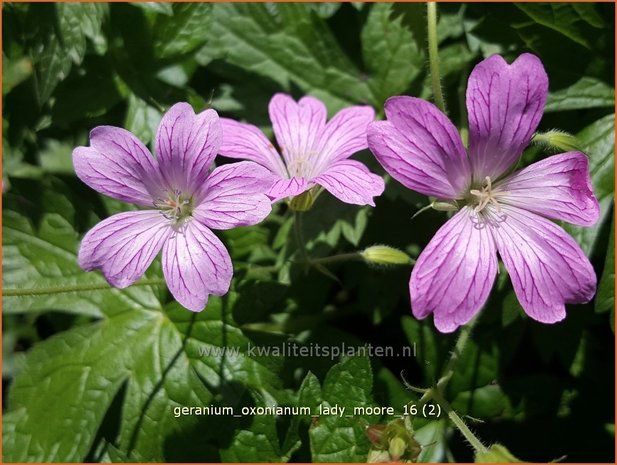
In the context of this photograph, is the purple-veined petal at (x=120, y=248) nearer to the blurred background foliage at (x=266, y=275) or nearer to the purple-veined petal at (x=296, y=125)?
the blurred background foliage at (x=266, y=275)

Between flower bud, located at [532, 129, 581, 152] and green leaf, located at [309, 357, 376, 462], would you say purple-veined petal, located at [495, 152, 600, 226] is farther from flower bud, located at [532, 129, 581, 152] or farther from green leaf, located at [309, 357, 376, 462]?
green leaf, located at [309, 357, 376, 462]

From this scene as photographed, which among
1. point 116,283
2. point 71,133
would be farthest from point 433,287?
point 71,133

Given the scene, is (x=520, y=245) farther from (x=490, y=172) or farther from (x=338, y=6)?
(x=338, y=6)

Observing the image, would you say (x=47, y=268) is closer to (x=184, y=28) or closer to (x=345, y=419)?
(x=184, y=28)

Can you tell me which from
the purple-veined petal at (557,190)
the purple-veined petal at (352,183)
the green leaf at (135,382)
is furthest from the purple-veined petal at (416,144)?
the green leaf at (135,382)

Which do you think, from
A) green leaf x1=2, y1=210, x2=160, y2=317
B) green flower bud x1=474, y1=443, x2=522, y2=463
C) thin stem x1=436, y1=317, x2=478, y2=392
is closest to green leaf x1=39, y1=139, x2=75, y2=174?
green leaf x1=2, y1=210, x2=160, y2=317

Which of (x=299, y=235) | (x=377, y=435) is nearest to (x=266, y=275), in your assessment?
(x=299, y=235)

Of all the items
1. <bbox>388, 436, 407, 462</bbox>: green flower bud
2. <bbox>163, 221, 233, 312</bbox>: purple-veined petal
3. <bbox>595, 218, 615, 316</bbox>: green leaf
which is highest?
<bbox>163, 221, 233, 312</bbox>: purple-veined petal
